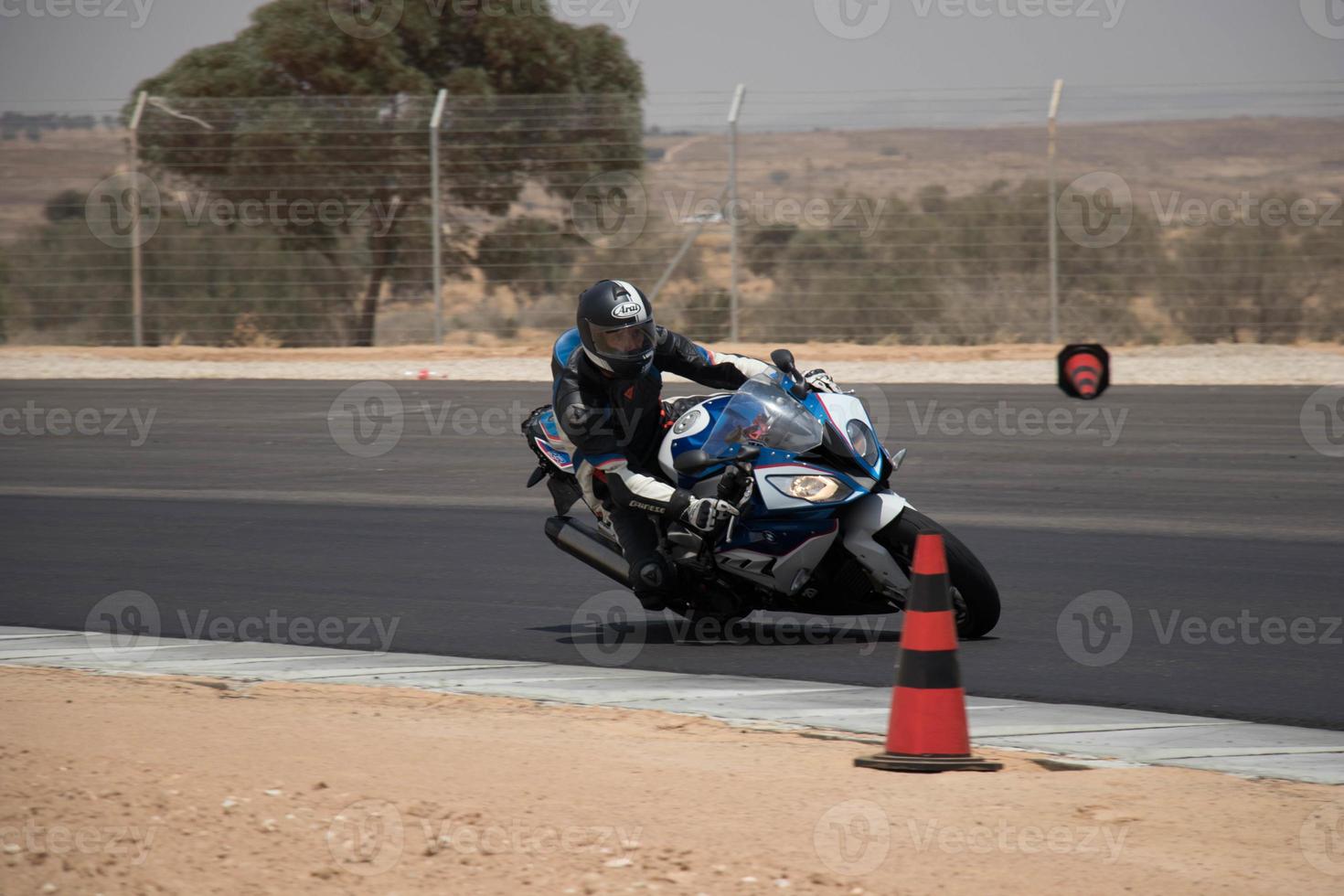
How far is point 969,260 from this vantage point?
23.7 m

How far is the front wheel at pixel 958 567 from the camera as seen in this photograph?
297 inches

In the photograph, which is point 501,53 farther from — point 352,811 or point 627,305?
point 352,811

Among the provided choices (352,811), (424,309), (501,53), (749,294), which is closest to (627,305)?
(352,811)

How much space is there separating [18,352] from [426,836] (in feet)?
72.8
